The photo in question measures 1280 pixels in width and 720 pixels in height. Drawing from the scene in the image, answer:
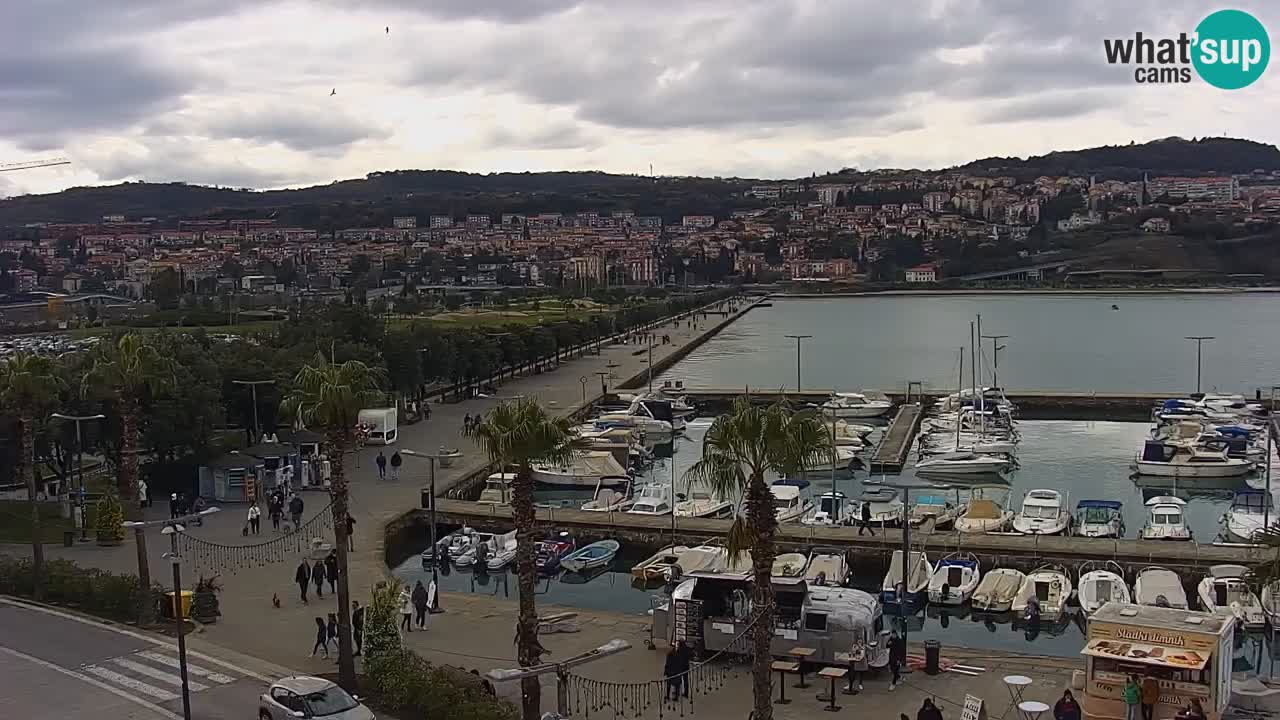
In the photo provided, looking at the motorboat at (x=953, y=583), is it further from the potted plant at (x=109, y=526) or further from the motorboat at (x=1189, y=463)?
the motorboat at (x=1189, y=463)

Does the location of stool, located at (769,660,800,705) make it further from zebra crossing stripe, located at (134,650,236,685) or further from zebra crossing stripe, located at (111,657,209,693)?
zebra crossing stripe, located at (111,657,209,693)

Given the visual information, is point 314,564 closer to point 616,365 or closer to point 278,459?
point 278,459

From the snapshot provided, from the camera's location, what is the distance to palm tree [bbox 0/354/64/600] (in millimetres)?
17750

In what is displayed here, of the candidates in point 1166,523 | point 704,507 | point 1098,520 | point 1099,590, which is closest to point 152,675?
point 1099,590

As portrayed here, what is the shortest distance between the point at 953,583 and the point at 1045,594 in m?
1.49

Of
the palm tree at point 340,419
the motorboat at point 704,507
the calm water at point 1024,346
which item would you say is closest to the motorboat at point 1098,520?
the motorboat at point 704,507

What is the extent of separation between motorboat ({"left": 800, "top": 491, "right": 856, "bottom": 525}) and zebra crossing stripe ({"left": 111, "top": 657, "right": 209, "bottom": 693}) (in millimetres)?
14624

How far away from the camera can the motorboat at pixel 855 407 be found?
4728 cm

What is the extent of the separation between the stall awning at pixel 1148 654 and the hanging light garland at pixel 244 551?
1276cm

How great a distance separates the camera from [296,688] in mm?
12000

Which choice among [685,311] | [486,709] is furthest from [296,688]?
[685,311]

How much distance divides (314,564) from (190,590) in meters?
1.97

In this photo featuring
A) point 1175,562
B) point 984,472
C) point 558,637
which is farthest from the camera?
point 984,472

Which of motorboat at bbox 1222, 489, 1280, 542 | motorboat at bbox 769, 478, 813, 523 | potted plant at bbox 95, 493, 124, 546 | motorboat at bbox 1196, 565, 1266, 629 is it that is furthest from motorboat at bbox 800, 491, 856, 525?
potted plant at bbox 95, 493, 124, 546
